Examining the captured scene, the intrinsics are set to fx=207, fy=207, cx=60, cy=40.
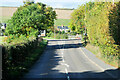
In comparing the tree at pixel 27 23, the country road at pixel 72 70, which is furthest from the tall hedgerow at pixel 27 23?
the country road at pixel 72 70

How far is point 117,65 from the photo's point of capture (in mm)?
19797

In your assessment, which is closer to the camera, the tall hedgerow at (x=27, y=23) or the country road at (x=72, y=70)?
the country road at (x=72, y=70)

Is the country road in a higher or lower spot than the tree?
lower

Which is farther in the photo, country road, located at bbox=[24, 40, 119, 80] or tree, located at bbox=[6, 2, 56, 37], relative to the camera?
tree, located at bbox=[6, 2, 56, 37]

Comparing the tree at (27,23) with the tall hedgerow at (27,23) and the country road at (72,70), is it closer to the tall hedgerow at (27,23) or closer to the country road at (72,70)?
the tall hedgerow at (27,23)

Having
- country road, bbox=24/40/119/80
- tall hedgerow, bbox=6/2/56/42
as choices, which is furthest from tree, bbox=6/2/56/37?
country road, bbox=24/40/119/80

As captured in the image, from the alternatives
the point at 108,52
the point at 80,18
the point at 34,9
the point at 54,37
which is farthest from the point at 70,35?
the point at 108,52

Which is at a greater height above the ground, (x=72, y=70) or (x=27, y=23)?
(x=27, y=23)

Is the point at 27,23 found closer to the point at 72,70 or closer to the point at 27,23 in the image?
the point at 27,23

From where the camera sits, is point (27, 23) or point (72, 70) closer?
point (72, 70)

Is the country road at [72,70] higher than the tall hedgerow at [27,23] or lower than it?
lower

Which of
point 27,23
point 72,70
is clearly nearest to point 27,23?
point 27,23

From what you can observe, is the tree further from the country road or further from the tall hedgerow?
the country road

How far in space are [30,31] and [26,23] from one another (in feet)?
5.86
